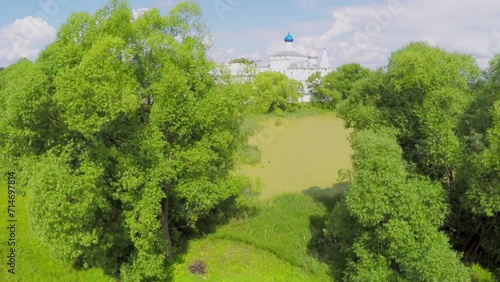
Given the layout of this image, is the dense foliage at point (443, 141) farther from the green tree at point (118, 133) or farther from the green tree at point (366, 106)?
→ the green tree at point (118, 133)

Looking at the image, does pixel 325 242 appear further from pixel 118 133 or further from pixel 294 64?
pixel 294 64

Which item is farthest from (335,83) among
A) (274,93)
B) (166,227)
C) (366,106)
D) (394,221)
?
(394,221)

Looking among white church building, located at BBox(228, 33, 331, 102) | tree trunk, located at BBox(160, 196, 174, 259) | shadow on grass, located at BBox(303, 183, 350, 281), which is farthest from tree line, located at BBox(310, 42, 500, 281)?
white church building, located at BBox(228, 33, 331, 102)

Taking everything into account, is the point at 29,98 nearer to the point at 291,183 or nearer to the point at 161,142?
the point at 161,142

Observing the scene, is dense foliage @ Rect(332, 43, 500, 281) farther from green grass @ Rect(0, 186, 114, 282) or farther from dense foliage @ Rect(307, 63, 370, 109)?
dense foliage @ Rect(307, 63, 370, 109)

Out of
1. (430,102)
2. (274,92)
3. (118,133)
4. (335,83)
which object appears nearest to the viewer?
(430,102)

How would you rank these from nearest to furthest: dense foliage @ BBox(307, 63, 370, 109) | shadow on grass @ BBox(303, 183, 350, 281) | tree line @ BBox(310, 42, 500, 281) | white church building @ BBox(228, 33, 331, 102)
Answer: tree line @ BBox(310, 42, 500, 281) < shadow on grass @ BBox(303, 183, 350, 281) < dense foliage @ BBox(307, 63, 370, 109) < white church building @ BBox(228, 33, 331, 102)
